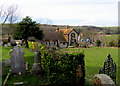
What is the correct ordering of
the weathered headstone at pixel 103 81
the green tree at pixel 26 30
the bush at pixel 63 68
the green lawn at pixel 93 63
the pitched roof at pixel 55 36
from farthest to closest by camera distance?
the pitched roof at pixel 55 36
the green tree at pixel 26 30
the green lawn at pixel 93 63
the bush at pixel 63 68
the weathered headstone at pixel 103 81

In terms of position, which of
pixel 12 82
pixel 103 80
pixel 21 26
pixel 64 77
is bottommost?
pixel 12 82

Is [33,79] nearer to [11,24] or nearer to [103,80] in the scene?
[103,80]

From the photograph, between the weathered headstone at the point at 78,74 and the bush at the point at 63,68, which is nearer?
the bush at the point at 63,68

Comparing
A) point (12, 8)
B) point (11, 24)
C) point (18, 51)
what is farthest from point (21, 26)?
point (18, 51)

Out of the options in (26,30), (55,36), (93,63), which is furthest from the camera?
(55,36)

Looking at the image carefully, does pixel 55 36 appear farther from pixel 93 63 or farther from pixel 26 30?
pixel 93 63

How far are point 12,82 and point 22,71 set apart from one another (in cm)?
142

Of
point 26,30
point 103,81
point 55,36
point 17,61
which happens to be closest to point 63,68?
point 103,81

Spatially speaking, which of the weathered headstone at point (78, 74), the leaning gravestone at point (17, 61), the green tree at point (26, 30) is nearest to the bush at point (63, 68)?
the weathered headstone at point (78, 74)

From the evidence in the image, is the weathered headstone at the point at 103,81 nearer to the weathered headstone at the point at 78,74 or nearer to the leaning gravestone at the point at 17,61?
the weathered headstone at the point at 78,74

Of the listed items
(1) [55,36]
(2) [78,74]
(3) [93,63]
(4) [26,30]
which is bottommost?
(3) [93,63]

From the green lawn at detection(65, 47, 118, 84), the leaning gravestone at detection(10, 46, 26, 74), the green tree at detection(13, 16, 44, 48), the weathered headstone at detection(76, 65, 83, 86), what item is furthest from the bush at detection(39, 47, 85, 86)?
the green tree at detection(13, 16, 44, 48)

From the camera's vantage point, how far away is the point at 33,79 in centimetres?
724

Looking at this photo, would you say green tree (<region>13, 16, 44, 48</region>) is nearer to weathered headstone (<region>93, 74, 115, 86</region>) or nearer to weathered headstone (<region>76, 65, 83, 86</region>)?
weathered headstone (<region>76, 65, 83, 86</region>)
